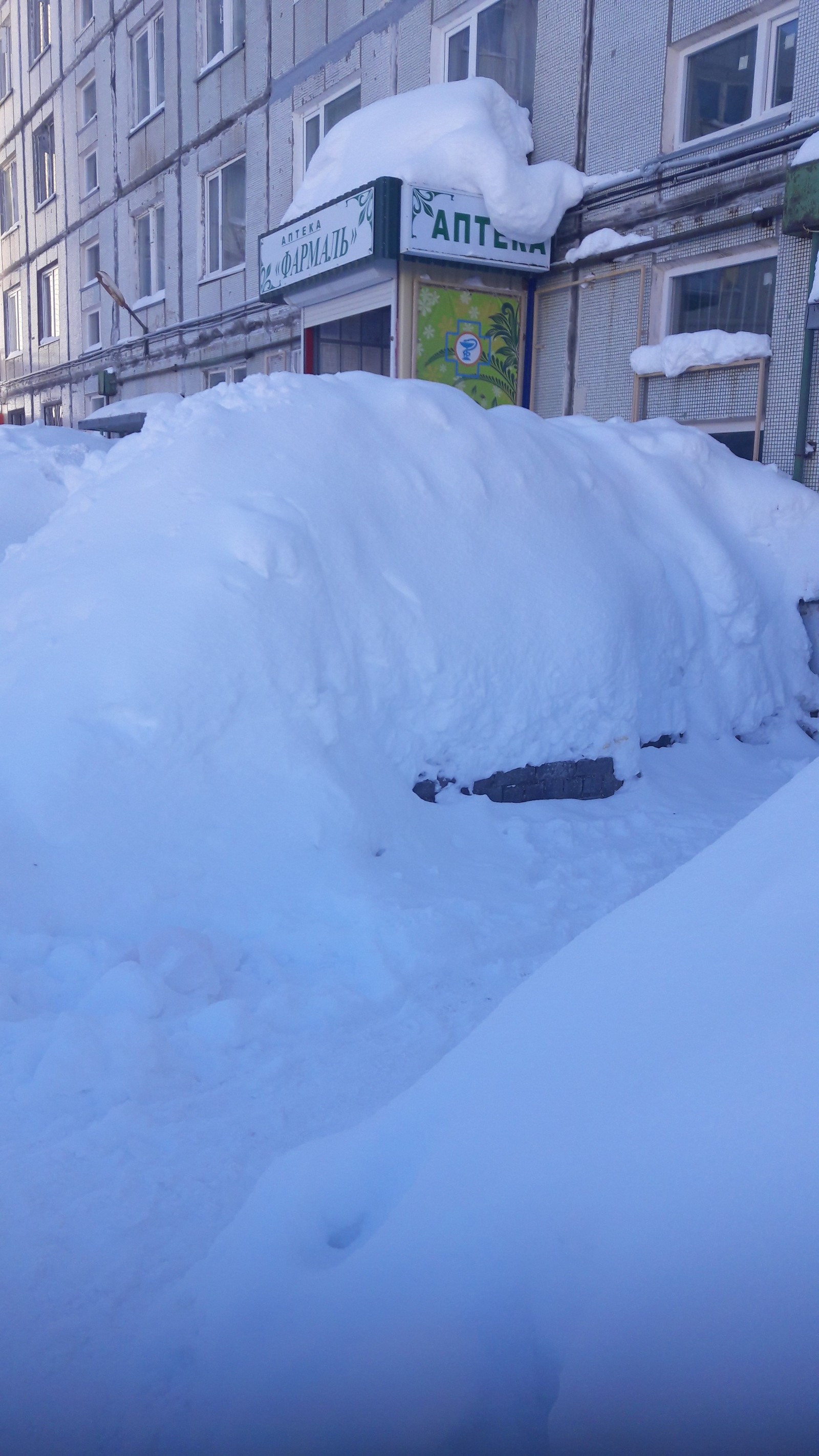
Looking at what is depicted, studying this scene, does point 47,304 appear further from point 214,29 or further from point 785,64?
point 785,64

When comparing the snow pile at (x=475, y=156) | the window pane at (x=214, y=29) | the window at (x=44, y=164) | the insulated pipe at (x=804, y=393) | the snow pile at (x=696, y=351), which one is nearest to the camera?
the insulated pipe at (x=804, y=393)

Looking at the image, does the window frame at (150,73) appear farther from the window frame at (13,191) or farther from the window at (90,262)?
the window frame at (13,191)

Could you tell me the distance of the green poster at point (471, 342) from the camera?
8.83 m

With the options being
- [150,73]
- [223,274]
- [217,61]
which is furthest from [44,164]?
[223,274]

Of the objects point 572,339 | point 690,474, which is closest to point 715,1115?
point 690,474

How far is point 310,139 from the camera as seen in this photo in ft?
40.2

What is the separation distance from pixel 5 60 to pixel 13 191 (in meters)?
3.14

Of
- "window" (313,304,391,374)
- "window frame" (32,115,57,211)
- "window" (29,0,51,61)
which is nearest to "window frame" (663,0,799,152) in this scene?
"window" (313,304,391,374)

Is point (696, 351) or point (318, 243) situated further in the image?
point (318, 243)

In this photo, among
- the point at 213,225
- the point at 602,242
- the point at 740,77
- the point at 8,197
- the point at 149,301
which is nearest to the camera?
the point at 740,77

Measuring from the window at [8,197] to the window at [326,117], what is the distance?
555 inches

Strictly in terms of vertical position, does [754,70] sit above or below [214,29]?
below

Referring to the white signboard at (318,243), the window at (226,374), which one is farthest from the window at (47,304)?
the white signboard at (318,243)

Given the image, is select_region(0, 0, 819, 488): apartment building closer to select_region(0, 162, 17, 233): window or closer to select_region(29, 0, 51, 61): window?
select_region(29, 0, 51, 61): window
